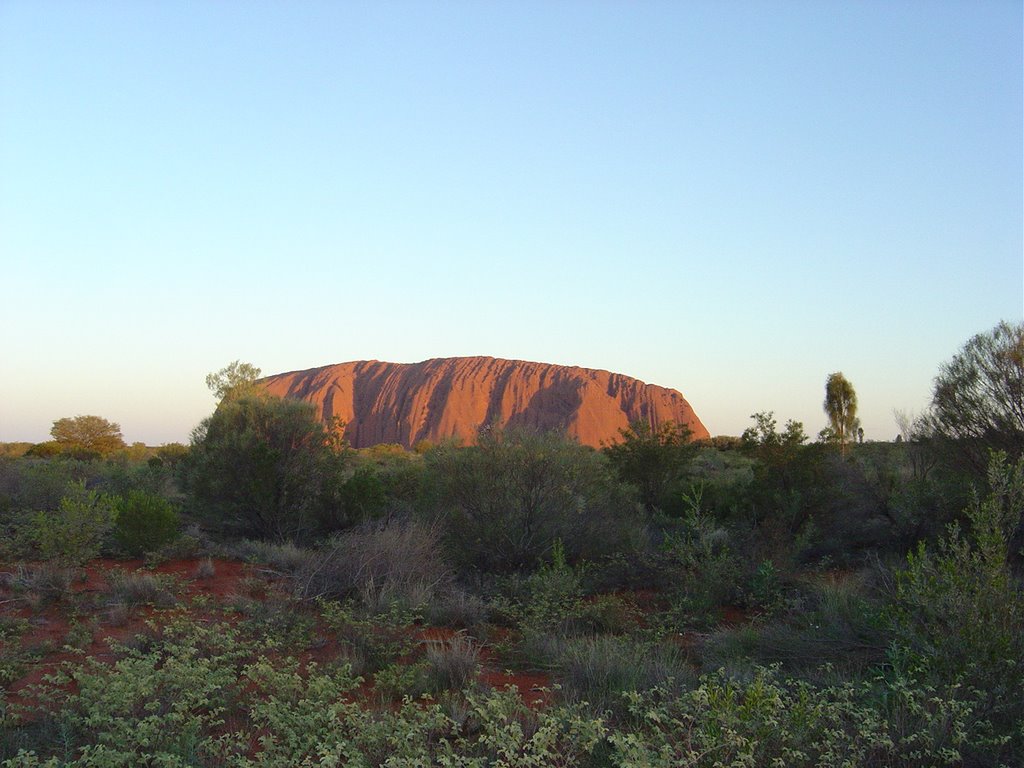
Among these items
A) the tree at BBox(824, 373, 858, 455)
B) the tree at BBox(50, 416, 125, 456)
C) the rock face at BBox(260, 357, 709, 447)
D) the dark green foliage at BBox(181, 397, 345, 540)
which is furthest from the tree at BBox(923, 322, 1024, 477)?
the rock face at BBox(260, 357, 709, 447)

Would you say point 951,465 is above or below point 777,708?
above

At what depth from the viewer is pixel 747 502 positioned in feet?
47.3

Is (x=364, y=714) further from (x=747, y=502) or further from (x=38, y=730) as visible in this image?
(x=747, y=502)

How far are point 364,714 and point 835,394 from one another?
38.4m

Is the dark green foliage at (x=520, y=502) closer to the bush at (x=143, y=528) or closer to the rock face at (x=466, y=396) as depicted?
the bush at (x=143, y=528)

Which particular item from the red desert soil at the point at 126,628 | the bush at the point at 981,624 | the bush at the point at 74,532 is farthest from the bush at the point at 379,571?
the bush at the point at 981,624

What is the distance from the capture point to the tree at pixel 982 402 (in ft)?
38.1

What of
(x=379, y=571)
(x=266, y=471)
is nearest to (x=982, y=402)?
(x=379, y=571)

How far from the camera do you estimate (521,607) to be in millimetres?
8609

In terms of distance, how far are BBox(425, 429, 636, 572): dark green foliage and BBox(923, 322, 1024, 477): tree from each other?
5557 mm

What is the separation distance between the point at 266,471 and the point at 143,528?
251 cm

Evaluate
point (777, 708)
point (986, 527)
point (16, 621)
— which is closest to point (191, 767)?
point (777, 708)

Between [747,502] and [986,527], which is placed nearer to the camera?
[986,527]

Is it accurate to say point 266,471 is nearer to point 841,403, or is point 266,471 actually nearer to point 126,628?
point 126,628
